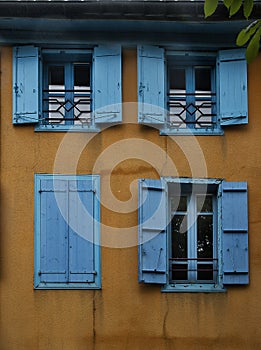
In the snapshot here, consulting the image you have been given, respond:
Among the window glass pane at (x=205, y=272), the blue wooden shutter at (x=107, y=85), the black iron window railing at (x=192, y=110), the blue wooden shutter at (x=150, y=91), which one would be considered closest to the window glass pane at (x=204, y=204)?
the window glass pane at (x=205, y=272)

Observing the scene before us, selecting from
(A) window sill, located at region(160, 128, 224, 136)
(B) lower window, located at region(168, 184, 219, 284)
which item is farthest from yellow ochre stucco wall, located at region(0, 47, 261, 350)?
(B) lower window, located at region(168, 184, 219, 284)

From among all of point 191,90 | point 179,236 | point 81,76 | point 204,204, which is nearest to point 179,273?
point 179,236

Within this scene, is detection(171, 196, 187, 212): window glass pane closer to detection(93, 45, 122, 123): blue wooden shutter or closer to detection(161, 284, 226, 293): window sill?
detection(161, 284, 226, 293): window sill

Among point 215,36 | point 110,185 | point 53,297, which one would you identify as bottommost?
point 53,297

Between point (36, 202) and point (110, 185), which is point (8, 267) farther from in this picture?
point (110, 185)

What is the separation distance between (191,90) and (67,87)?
162 centimetres

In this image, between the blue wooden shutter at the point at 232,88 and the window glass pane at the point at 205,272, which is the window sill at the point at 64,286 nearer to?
the window glass pane at the point at 205,272

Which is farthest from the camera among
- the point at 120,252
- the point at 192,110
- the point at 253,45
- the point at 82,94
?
the point at 192,110

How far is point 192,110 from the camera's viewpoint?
11008 mm

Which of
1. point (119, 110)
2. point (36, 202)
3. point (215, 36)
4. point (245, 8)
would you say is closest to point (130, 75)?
point (119, 110)

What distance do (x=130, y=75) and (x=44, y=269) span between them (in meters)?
2.69

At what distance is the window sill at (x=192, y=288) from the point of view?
412 inches

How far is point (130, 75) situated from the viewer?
35.4ft

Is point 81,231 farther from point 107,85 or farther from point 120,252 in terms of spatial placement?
point 107,85
